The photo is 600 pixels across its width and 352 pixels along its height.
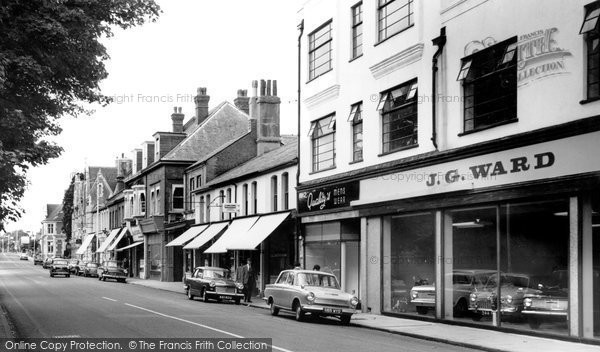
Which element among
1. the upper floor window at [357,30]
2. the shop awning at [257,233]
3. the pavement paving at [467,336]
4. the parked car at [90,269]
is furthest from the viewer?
the parked car at [90,269]

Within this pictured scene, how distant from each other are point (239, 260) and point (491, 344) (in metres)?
24.9

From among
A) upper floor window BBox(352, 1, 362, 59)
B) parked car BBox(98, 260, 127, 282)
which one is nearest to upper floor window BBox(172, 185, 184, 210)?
parked car BBox(98, 260, 127, 282)

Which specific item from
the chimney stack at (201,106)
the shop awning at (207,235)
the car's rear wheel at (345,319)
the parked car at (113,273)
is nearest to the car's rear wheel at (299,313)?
the car's rear wheel at (345,319)

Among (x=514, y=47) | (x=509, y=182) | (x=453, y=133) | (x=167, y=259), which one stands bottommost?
(x=167, y=259)

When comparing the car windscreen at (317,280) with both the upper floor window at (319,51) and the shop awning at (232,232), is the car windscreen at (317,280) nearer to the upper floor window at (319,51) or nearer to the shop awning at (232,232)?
the upper floor window at (319,51)

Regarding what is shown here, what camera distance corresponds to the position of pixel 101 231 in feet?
287

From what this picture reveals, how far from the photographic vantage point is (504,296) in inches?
723

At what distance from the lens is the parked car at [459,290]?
19.5m

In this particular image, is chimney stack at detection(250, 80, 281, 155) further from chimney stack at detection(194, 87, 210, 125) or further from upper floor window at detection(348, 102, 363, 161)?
upper floor window at detection(348, 102, 363, 161)

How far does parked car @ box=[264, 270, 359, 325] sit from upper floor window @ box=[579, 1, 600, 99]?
939 cm

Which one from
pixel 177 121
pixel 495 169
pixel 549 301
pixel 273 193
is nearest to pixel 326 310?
pixel 495 169

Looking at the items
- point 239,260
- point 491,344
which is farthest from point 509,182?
point 239,260

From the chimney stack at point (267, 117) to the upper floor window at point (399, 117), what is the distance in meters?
19.7

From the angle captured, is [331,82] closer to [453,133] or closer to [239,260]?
[453,133]
